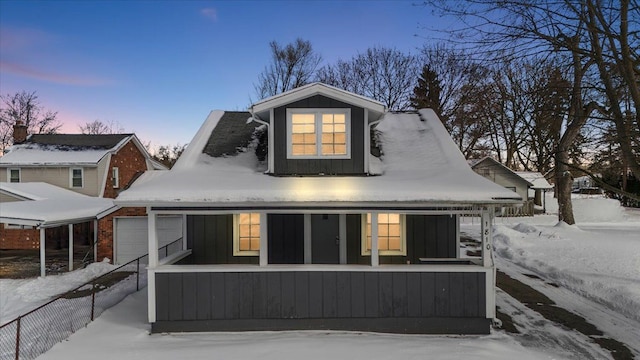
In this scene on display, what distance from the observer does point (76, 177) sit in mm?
20328

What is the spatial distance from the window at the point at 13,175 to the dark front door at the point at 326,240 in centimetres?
2049

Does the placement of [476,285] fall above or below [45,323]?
above

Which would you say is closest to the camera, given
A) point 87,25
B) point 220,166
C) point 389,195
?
point 389,195

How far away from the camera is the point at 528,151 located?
35844 millimetres

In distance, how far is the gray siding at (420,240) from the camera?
→ 8.89 metres

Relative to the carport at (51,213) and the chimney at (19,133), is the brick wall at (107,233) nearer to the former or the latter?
the carport at (51,213)

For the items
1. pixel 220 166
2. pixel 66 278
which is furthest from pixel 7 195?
pixel 220 166

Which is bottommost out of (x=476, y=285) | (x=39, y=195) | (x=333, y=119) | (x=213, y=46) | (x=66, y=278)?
(x=66, y=278)

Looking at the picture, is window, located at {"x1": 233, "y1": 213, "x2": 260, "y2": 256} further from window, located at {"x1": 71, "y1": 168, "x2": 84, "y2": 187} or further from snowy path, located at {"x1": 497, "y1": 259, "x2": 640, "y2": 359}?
window, located at {"x1": 71, "y1": 168, "x2": 84, "y2": 187}

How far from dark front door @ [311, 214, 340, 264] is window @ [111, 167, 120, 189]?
58.0ft

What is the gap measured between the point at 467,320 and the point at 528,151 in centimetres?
3437

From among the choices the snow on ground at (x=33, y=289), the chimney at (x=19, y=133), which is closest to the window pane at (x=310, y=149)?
the snow on ground at (x=33, y=289)

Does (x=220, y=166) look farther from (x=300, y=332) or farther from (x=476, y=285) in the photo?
(x=476, y=285)

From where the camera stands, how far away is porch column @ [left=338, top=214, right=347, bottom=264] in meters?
8.60
